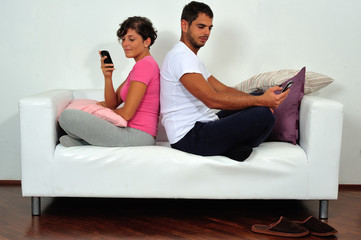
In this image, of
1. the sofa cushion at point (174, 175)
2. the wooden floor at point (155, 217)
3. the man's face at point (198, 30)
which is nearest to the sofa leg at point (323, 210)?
the wooden floor at point (155, 217)

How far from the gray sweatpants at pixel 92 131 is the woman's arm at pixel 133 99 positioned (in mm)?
96

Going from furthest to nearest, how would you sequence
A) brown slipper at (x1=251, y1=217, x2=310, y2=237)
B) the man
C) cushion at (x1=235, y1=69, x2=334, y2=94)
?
cushion at (x1=235, y1=69, x2=334, y2=94) → the man → brown slipper at (x1=251, y1=217, x2=310, y2=237)

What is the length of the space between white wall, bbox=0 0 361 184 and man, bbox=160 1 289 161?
76cm

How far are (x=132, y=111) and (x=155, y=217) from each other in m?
0.62

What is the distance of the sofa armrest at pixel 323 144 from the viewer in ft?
8.78

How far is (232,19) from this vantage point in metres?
3.54

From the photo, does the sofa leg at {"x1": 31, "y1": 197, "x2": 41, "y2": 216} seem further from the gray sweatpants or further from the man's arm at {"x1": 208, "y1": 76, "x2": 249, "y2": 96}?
the man's arm at {"x1": 208, "y1": 76, "x2": 249, "y2": 96}

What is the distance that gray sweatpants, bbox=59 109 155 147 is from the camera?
107 inches

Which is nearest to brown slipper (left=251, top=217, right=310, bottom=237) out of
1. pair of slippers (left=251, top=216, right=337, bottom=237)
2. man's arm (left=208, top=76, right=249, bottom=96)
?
pair of slippers (left=251, top=216, right=337, bottom=237)

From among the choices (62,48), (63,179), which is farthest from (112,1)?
(63,179)

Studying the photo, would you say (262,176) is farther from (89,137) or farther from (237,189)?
(89,137)

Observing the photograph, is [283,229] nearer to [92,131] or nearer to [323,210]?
[323,210]

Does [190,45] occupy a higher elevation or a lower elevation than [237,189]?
higher

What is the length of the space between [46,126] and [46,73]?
981 mm
